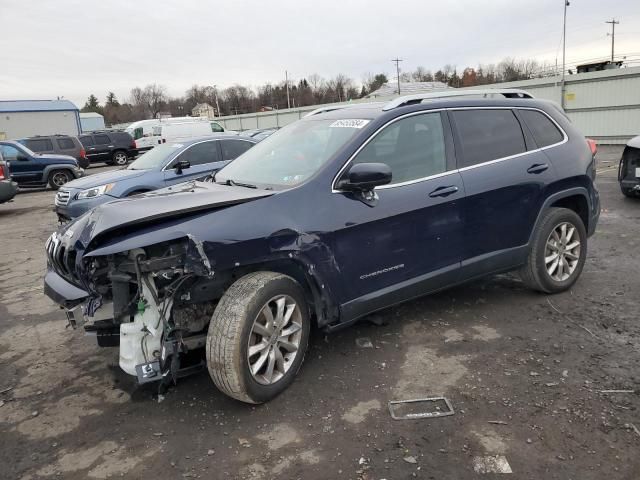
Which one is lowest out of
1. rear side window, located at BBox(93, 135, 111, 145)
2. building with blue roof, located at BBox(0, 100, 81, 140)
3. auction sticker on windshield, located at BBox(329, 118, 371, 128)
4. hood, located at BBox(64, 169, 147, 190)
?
hood, located at BBox(64, 169, 147, 190)

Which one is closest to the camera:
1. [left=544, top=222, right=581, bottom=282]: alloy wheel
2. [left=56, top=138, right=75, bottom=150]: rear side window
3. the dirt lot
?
the dirt lot

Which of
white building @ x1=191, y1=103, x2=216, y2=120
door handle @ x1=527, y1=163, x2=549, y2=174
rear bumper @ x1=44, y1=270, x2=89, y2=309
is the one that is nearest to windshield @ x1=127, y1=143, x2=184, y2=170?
rear bumper @ x1=44, y1=270, x2=89, y2=309

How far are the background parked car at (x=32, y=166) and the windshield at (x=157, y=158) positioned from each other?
961 centimetres

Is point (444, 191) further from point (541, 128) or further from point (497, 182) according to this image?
point (541, 128)

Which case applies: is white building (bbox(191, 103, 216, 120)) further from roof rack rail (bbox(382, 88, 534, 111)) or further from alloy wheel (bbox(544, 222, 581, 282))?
alloy wheel (bbox(544, 222, 581, 282))

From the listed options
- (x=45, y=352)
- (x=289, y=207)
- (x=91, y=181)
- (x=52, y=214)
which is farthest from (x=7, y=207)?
(x=289, y=207)

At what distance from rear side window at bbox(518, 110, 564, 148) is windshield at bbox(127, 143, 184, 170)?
6.20 metres

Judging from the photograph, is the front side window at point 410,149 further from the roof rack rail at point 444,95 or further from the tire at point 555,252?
the tire at point 555,252

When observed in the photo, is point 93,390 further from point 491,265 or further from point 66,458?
point 491,265

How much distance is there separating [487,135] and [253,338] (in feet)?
8.63

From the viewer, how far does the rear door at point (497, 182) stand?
4.10 m

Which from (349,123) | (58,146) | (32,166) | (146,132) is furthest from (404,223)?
(146,132)

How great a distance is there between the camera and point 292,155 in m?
3.98

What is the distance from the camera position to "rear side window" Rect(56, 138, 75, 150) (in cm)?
2050
